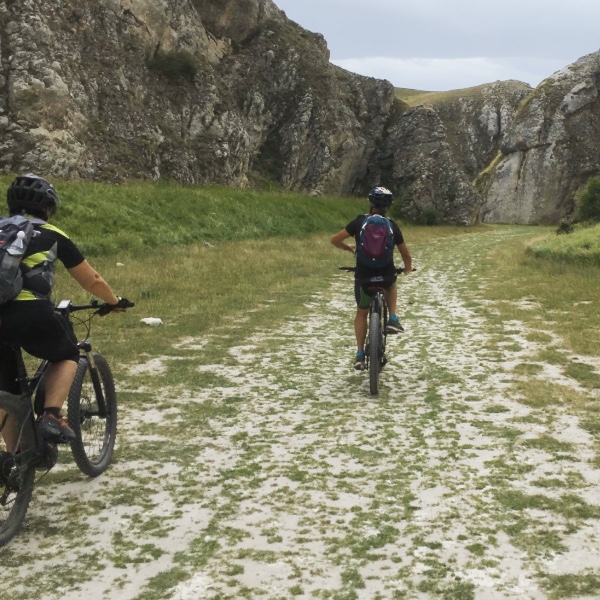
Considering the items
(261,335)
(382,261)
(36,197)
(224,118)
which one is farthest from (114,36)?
(36,197)

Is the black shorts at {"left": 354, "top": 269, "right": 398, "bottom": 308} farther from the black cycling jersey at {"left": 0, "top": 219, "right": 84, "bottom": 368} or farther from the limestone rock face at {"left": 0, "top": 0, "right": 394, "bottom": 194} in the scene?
the limestone rock face at {"left": 0, "top": 0, "right": 394, "bottom": 194}

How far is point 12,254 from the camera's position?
438cm

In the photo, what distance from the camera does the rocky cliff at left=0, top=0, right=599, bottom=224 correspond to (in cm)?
2912

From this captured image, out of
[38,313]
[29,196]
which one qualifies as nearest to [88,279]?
[38,313]

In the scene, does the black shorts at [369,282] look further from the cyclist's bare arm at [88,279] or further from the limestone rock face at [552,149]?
the limestone rock face at [552,149]

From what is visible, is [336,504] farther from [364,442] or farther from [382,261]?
[382,261]


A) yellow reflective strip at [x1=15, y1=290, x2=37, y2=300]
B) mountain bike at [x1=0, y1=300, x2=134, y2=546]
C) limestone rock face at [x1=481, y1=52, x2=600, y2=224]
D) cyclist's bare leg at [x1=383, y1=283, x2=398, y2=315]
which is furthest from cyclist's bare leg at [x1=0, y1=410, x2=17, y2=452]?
limestone rock face at [x1=481, y1=52, x2=600, y2=224]

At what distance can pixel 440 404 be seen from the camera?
7.86 metres

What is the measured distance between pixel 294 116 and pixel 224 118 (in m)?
12.7

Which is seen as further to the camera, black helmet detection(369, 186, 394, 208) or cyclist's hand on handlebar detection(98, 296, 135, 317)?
black helmet detection(369, 186, 394, 208)

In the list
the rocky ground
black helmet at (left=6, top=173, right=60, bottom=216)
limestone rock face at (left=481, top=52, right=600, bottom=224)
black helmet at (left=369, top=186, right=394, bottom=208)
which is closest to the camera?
the rocky ground

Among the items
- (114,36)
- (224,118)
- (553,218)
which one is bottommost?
(553,218)

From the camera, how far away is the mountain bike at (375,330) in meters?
8.40

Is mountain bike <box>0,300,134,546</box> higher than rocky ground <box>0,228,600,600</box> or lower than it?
higher
